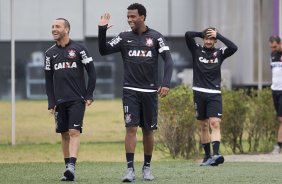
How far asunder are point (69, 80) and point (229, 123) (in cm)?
656

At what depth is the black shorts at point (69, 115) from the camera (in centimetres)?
1243

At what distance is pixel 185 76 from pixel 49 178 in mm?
28847

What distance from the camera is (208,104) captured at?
1538cm

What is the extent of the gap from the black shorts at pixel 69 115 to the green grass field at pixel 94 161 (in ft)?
2.16

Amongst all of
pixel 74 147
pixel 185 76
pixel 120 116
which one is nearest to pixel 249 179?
pixel 74 147

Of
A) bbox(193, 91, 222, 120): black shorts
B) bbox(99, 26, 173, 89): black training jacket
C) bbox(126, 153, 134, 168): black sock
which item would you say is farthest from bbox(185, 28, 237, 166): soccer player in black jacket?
bbox(126, 153, 134, 168): black sock

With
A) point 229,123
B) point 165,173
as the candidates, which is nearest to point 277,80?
point 229,123

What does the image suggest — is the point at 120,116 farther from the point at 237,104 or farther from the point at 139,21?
the point at 139,21

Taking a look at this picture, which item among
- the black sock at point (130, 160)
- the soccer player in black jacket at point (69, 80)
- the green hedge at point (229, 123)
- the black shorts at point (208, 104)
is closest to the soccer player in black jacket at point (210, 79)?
the black shorts at point (208, 104)

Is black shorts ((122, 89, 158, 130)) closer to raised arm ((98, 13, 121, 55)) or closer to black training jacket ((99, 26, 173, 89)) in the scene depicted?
black training jacket ((99, 26, 173, 89))

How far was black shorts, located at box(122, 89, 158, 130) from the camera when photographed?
12.1 m

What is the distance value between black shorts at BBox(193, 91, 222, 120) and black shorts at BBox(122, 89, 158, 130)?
10.4ft

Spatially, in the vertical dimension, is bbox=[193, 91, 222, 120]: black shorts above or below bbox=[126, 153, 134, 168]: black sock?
above

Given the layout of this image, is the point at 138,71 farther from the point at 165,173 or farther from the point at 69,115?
the point at 165,173
